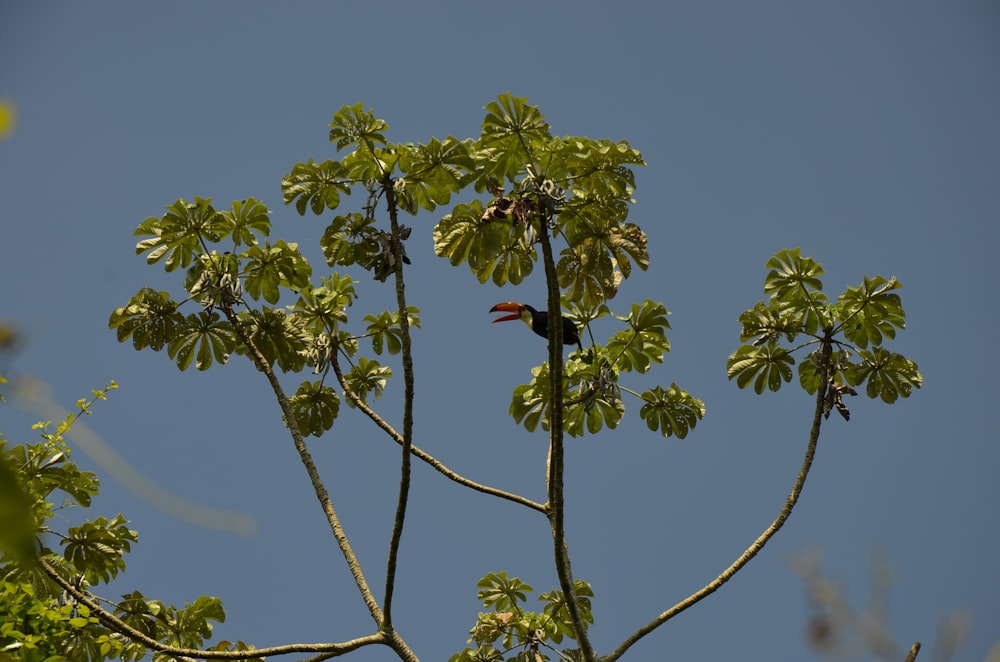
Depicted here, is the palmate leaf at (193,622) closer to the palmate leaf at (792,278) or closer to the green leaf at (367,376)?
the green leaf at (367,376)

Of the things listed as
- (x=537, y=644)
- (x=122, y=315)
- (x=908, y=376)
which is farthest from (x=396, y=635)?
(x=908, y=376)

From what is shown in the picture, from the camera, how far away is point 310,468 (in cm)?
768

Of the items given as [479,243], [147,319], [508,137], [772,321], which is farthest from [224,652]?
[772,321]

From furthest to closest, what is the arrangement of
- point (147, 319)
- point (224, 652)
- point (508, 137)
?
point (147, 319)
point (508, 137)
point (224, 652)

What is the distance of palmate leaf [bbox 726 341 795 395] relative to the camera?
8414 millimetres

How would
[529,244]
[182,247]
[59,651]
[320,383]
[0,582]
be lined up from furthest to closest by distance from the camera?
[320,383] < [182,247] < [59,651] < [529,244] < [0,582]

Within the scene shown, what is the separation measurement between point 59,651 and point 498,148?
5.23m

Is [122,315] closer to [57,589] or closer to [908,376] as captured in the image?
[57,589]

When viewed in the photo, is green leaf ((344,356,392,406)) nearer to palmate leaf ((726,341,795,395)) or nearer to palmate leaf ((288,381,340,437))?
palmate leaf ((288,381,340,437))

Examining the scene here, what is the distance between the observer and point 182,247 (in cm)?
810

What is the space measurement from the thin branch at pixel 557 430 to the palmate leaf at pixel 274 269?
2403mm

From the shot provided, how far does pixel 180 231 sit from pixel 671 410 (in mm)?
4566

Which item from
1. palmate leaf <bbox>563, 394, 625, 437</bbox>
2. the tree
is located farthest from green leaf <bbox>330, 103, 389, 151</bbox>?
palmate leaf <bbox>563, 394, 625, 437</bbox>

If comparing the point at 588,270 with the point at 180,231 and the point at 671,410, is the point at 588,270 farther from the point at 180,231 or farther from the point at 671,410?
the point at 180,231
